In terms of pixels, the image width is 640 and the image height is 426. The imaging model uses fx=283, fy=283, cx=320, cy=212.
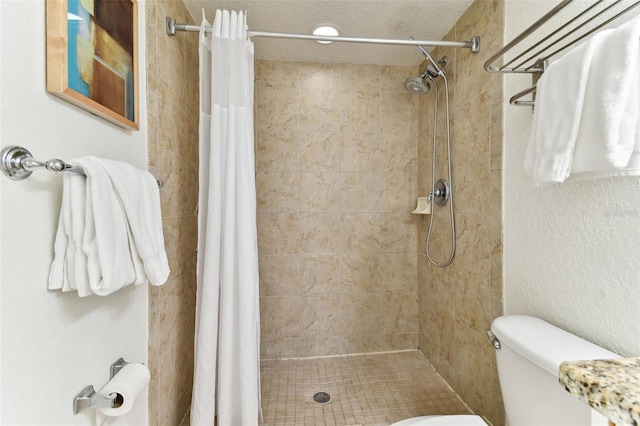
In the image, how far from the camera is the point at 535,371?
0.83 m

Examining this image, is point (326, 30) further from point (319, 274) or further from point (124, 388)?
point (124, 388)

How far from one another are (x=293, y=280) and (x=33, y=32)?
1734 mm

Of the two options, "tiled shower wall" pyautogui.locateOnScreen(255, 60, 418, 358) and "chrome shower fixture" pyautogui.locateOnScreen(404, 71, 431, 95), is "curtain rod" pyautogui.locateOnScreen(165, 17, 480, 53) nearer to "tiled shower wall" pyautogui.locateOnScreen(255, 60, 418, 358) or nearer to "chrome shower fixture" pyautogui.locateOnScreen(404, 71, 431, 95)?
"chrome shower fixture" pyautogui.locateOnScreen(404, 71, 431, 95)

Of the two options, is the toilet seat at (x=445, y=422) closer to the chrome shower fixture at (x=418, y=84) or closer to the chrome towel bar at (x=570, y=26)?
the chrome towel bar at (x=570, y=26)

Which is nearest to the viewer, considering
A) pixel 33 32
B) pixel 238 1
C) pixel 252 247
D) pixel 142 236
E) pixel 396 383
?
pixel 33 32

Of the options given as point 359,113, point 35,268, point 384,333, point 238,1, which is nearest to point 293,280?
point 384,333

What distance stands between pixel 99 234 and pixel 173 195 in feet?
2.23

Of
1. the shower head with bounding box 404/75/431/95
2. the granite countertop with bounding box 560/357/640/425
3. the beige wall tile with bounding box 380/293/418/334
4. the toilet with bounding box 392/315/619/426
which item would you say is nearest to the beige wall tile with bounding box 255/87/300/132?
the shower head with bounding box 404/75/431/95

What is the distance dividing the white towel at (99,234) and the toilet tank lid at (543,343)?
1.13 metres

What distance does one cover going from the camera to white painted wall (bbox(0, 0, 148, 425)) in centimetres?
57

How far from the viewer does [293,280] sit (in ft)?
6.73

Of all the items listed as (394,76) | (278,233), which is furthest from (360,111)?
(278,233)

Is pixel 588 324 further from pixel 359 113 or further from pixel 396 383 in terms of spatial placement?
pixel 359 113

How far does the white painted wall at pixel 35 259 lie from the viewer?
57cm
